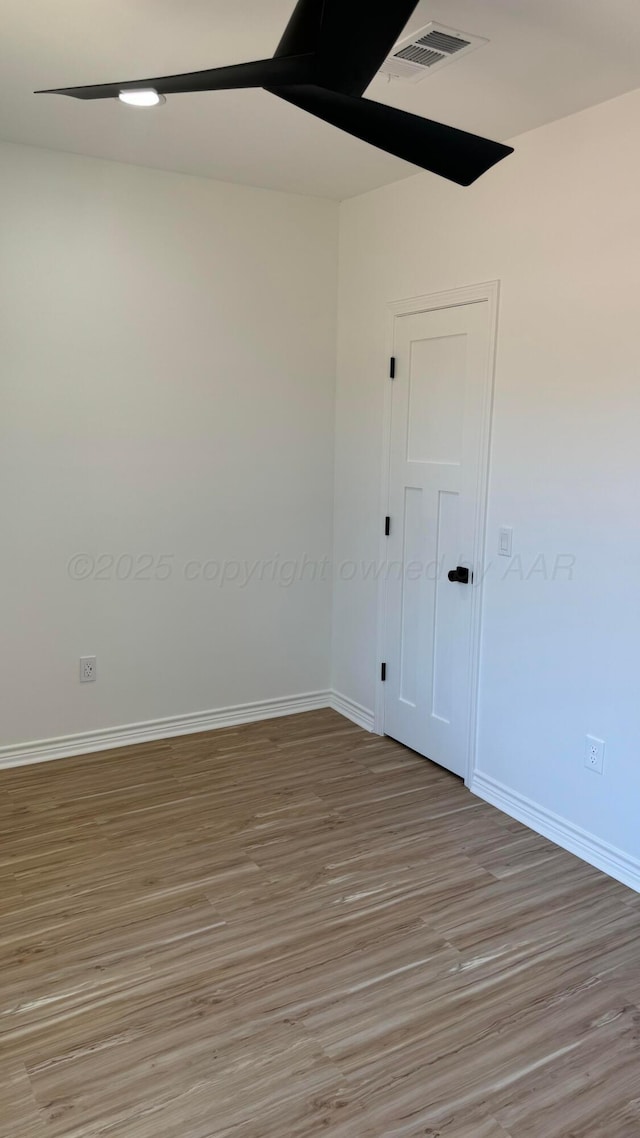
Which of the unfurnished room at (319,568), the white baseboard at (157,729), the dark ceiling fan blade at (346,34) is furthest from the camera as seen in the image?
the white baseboard at (157,729)

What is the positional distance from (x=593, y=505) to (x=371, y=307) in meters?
1.72

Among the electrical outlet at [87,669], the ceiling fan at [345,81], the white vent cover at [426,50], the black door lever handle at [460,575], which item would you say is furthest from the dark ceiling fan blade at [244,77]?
A: the electrical outlet at [87,669]

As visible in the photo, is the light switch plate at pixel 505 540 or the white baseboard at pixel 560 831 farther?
the light switch plate at pixel 505 540

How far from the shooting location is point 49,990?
7.40ft

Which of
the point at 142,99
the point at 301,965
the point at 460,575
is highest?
the point at 142,99

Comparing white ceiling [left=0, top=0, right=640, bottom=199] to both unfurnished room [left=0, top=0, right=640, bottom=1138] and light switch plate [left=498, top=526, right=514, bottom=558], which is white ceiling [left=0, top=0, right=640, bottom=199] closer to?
unfurnished room [left=0, top=0, right=640, bottom=1138]

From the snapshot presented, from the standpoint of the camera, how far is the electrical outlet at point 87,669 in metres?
3.78

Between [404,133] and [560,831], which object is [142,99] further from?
[560,831]

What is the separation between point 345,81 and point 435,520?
6.88 ft

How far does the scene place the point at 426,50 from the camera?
231 cm

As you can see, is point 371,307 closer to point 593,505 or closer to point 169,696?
Answer: point 593,505

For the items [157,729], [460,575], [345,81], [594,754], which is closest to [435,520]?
[460,575]

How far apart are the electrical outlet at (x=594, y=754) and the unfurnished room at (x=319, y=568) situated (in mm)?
17

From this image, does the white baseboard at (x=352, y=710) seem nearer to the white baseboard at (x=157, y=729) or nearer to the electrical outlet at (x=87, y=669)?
the white baseboard at (x=157, y=729)
